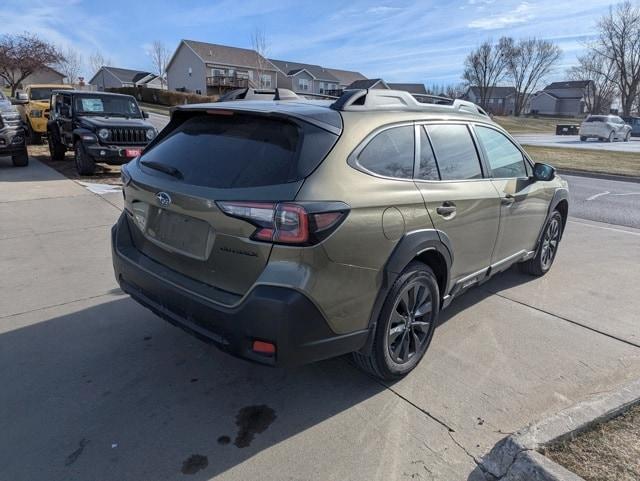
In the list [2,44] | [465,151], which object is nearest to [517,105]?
[2,44]

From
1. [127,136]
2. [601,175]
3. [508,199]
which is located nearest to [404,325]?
[508,199]

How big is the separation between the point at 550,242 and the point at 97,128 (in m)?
9.19

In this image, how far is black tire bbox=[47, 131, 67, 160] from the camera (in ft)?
40.7

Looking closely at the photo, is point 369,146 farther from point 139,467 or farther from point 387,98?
point 139,467

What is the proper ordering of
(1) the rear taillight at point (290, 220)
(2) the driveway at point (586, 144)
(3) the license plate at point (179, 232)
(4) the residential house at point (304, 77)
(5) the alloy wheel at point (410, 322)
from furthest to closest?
1. (4) the residential house at point (304, 77)
2. (2) the driveway at point (586, 144)
3. (5) the alloy wheel at point (410, 322)
4. (3) the license plate at point (179, 232)
5. (1) the rear taillight at point (290, 220)

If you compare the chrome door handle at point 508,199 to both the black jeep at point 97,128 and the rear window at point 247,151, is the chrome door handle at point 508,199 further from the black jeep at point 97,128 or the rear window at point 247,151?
the black jeep at point 97,128

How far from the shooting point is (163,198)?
285 cm

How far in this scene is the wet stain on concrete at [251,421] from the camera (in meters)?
2.60

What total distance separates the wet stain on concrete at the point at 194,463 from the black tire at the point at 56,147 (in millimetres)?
12132

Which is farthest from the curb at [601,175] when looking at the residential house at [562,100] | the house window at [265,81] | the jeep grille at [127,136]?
the residential house at [562,100]

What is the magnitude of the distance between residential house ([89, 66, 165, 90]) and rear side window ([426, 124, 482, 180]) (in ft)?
261

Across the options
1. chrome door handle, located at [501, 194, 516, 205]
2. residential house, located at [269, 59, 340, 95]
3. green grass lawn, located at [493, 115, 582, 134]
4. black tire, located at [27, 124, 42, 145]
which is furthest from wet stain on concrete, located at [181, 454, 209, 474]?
residential house, located at [269, 59, 340, 95]

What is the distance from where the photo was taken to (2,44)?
4003 centimetres

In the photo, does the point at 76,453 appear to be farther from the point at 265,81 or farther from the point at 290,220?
the point at 265,81
